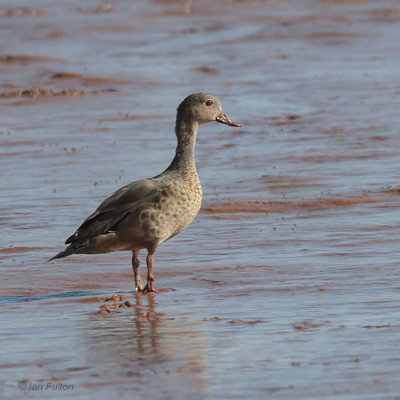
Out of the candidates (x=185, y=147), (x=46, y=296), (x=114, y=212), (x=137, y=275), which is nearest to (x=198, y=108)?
(x=185, y=147)

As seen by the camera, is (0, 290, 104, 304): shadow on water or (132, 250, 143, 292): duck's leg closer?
(0, 290, 104, 304): shadow on water

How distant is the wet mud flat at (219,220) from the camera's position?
752 centimetres

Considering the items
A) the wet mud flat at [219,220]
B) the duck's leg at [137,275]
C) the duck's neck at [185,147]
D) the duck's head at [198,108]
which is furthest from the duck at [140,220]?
the duck's head at [198,108]

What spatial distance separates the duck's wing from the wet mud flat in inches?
19.7

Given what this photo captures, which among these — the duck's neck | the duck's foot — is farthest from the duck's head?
the duck's foot

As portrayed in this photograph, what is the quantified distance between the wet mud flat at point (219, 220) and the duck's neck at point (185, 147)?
35.7 inches

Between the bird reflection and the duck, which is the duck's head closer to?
the duck

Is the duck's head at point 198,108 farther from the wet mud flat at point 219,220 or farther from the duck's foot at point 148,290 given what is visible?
the duck's foot at point 148,290

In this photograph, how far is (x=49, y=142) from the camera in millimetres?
18188

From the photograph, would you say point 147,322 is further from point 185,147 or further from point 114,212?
point 185,147

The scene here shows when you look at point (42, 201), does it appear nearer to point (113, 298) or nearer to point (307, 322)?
point (113, 298)

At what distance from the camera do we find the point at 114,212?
9859mm

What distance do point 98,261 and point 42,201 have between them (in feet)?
9.83

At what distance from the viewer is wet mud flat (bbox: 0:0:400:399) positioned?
7516mm
